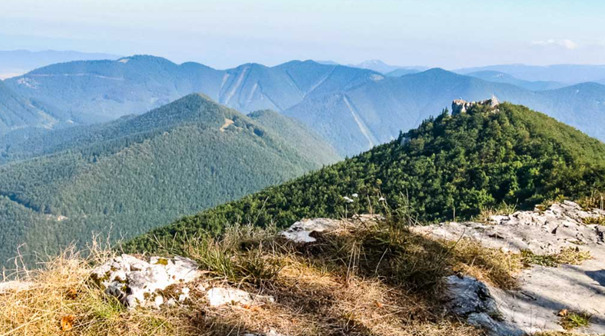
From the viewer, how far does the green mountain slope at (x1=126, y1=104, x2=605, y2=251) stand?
53.1 metres

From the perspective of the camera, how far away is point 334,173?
8169cm

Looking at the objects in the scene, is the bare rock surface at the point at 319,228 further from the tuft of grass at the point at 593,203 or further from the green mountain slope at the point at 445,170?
the green mountain slope at the point at 445,170

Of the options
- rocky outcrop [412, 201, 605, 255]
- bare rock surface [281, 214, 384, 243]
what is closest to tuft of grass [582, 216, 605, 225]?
rocky outcrop [412, 201, 605, 255]

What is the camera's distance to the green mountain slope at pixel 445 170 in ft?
174

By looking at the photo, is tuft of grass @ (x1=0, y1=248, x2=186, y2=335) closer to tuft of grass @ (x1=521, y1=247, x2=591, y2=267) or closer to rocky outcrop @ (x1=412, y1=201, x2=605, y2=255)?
rocky outcrop @ (x1=412, y1=201, x2=605, y2=255)

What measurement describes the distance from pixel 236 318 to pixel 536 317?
3742mm

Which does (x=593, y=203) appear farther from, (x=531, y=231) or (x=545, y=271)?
(x=545, y=271)

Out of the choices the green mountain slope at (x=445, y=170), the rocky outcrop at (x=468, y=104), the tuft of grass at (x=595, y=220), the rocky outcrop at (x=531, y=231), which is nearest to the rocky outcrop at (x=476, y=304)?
the rocky outcrop at (x=531, y=231)

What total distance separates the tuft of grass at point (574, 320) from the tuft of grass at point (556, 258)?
1.54 m

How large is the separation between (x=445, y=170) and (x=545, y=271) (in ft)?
209

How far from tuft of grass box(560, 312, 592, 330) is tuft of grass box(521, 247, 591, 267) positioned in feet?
5.04

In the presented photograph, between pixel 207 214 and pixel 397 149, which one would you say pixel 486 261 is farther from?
pixel 397 149

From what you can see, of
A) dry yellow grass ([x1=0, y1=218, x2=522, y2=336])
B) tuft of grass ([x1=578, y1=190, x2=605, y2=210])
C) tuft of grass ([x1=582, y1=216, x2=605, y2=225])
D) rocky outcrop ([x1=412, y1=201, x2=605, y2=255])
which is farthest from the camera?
tuft of grass ([x1=578, y1=190, x2=605, y2=210])

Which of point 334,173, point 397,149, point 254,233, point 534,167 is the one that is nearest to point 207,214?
point 334,173
